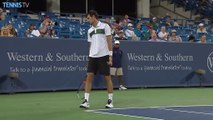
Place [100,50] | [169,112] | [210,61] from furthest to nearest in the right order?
1. [210,61]
2. [100,50]
3. [169,112]

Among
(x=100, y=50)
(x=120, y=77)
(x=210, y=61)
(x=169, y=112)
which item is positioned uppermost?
(x=100, y=50)

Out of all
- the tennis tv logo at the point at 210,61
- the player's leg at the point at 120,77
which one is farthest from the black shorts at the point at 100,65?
the tennis tv logo at the point at 210,61

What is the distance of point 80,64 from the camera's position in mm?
17047

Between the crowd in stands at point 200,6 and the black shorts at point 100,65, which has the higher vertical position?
the crowd in stands at point 200,6

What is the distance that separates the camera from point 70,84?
1677 cm

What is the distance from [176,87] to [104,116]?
10576mm

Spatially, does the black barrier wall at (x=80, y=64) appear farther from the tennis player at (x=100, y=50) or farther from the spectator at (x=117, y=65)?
the tennis player at (x=100, y=50)

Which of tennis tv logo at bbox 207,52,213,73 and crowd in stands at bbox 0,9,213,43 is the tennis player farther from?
tennis tv logo at bbox 207,52,213,73

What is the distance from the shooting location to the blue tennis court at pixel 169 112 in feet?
29.8

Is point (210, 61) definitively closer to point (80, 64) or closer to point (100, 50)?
point (80, 64)

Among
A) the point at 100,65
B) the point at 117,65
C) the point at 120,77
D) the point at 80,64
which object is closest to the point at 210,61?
the point at 120,77

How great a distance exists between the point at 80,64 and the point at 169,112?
751 centimetres

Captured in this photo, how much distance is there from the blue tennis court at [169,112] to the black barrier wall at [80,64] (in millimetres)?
5874

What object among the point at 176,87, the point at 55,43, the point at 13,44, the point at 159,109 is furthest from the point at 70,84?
the point at 159,109
